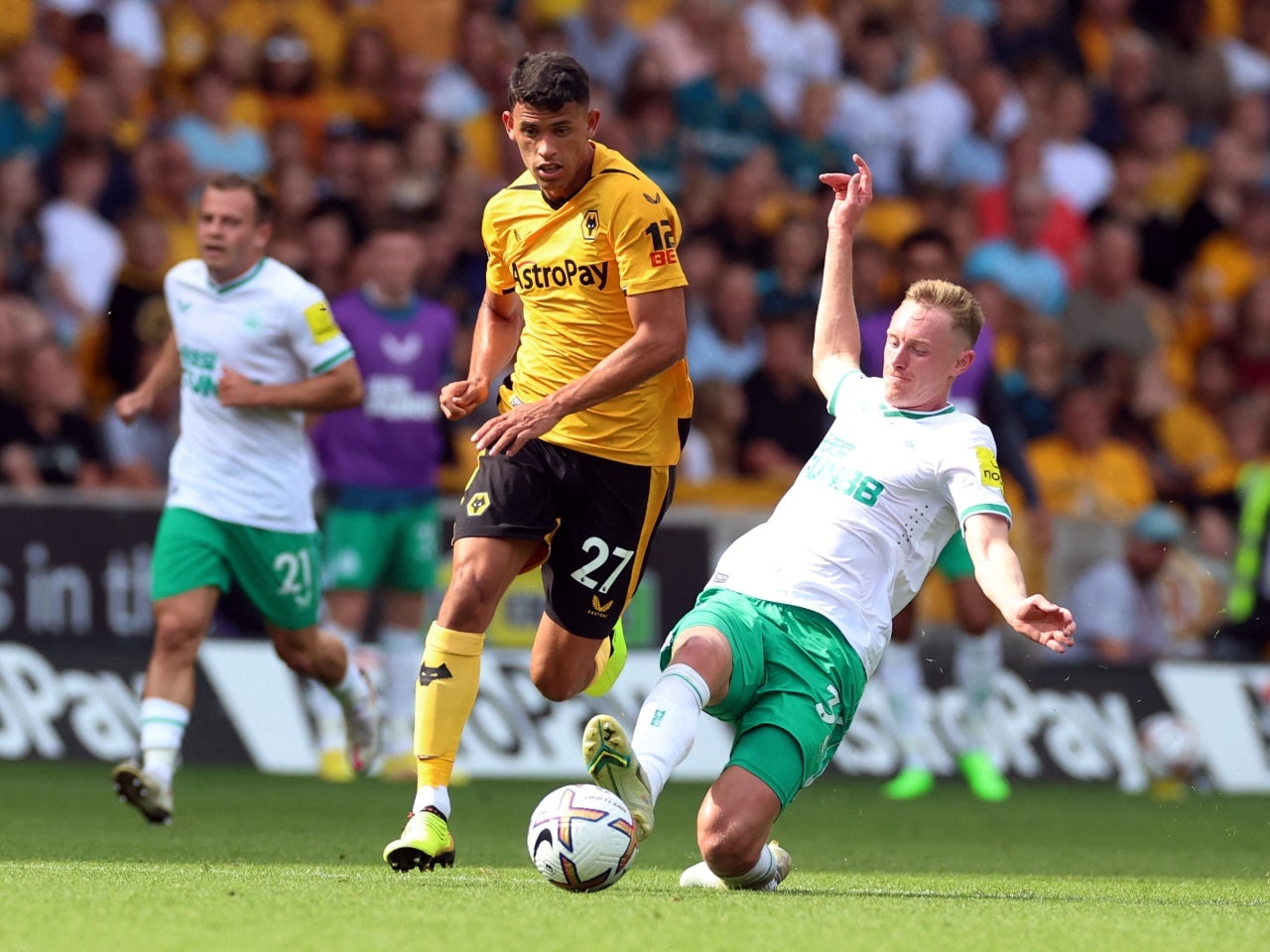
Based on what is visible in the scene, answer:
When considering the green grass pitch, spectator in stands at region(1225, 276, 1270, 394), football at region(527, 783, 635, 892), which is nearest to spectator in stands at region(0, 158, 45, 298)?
the green grass pitch

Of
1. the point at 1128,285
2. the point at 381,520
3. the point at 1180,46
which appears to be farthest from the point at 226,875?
the point at 1180,46

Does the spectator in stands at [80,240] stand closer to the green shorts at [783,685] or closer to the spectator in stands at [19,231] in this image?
the spectator in stands at [19,231]

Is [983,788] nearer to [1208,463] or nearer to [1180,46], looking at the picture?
[1208,463]

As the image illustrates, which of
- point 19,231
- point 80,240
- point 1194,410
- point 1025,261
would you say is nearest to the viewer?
point 19,231

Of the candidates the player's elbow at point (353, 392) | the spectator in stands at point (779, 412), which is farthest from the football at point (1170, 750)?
the player's elbow at point (353, 392)

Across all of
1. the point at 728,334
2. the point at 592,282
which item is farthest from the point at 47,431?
the point at 592,282

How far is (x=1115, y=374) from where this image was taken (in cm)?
1567

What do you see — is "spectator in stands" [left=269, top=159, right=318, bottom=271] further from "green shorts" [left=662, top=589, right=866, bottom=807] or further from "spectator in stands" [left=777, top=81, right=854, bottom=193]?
"green shorts" [left=662, top=589, right=866, bottom=807]

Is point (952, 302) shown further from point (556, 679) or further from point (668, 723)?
point (556, 679)

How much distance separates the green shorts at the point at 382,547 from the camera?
11.7 metres

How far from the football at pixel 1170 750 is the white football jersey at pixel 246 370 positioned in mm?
5841

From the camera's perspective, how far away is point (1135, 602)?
13648mm

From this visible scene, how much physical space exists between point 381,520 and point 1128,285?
25.4 feet

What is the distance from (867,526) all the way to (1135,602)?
24.0 feet
